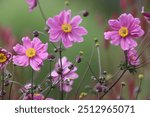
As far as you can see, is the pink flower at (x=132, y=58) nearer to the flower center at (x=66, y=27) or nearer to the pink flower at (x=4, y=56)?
the flower center at (x=66, y=27)

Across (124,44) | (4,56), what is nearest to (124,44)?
(124,44)

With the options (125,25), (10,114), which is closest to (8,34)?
(10,114)

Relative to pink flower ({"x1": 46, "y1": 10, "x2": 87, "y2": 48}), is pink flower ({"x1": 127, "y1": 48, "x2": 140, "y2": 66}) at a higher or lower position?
lower

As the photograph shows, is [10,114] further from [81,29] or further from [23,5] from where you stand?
[23,5]

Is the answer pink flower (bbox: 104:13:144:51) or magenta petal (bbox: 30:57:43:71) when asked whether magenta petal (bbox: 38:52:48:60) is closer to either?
magenta petal (bbox: 30:57:43:71)

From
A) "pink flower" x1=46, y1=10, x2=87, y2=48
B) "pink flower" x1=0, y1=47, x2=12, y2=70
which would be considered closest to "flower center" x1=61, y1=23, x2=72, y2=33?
"pink flower" x1=46, y1=10, x2=87, y2=48
